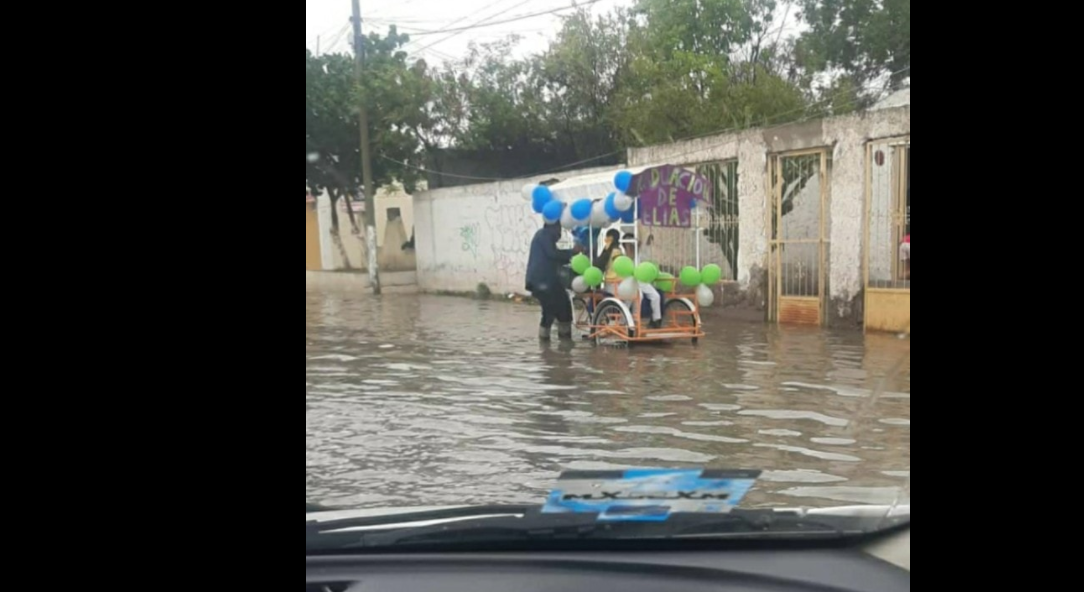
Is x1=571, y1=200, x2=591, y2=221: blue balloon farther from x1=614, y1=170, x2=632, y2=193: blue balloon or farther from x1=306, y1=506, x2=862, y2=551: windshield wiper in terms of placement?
x1=306, y1=506, x2=862, y2=551: windshield wiper

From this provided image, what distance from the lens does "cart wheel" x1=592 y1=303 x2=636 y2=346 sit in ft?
29.0

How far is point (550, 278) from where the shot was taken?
912cm

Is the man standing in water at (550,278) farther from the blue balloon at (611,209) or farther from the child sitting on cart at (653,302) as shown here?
the child sitting on cart at (653,302)

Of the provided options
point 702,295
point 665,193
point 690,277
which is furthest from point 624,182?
point 702,295

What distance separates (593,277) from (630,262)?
0.41 meters

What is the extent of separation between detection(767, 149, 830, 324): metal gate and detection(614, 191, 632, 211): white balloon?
2474 mm

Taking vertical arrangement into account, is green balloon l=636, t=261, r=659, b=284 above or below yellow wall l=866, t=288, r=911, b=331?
above

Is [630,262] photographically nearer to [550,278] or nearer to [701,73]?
[550,278]

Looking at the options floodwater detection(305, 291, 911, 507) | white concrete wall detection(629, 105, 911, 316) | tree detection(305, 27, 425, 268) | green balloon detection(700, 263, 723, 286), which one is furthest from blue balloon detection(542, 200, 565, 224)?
white concrete wall detection(629, 105, 911, 316)

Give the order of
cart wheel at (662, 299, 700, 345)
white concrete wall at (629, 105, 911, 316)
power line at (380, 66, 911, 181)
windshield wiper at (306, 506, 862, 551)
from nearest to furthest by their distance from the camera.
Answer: windshield wiper at (306, 506, 862, 551) → cart wheel at (662, 299, 700, 345) → white concrete wall at (629, 105, 911, 316) → power line at (380, 66, 911, 181)
